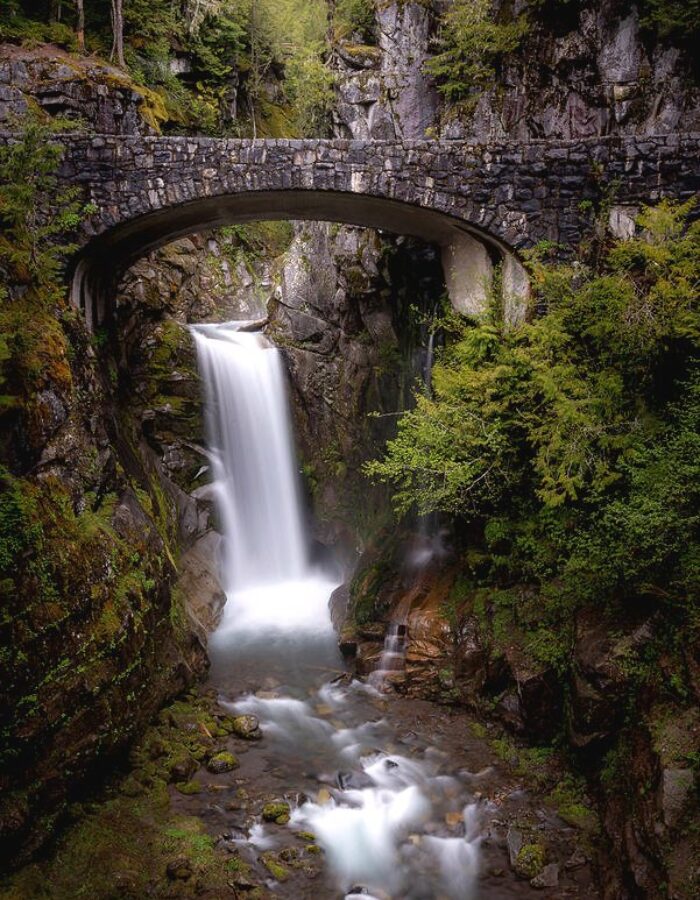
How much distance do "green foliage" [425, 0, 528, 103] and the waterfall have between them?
7906 mm

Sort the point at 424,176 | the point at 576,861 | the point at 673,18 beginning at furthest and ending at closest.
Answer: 1. the point at 673,18
2. the point at 424,176
3. the point at 576,861

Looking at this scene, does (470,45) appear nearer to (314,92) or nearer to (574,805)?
(314,92)

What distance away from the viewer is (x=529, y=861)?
6.17 meters

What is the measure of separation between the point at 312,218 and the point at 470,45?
6.40 m

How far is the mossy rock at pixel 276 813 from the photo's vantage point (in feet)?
22.6

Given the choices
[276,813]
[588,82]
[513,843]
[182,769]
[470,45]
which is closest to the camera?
[513,843]

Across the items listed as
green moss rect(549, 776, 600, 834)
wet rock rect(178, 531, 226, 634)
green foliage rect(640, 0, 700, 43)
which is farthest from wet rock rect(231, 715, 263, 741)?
green foliage rect(640, 0, 700, 43)

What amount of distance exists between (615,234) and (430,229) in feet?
→ 11.2

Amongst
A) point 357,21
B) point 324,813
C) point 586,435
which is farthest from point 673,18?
point 324,813

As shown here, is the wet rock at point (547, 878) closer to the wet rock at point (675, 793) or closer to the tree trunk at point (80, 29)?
the wet rock at point (675, 793)

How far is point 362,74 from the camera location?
15.4m

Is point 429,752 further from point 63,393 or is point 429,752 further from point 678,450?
point 63,393

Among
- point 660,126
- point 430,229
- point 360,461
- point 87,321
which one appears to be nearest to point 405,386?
point 360,461

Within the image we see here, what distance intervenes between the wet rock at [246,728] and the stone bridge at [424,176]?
769 centimetres
